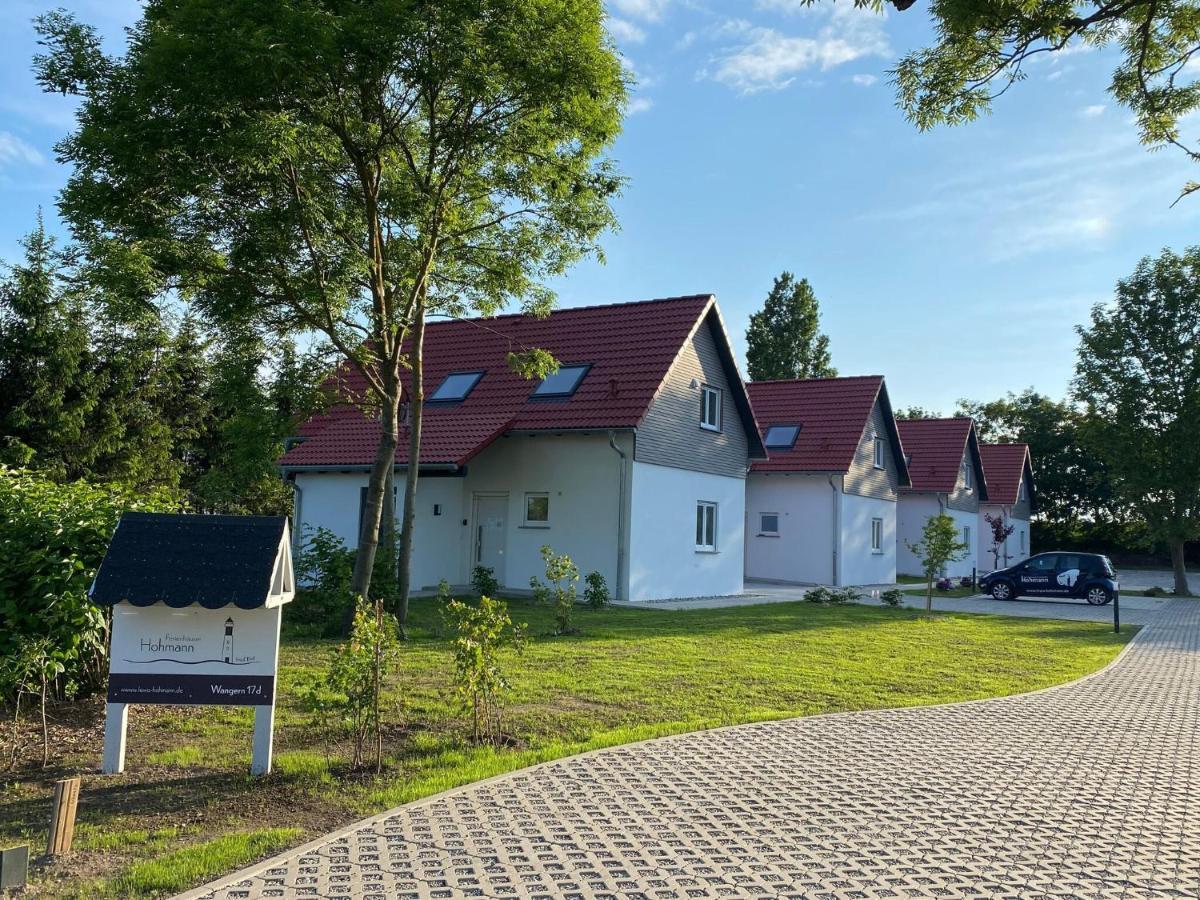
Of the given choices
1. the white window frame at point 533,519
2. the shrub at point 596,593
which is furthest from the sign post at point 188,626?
the white window frame at point 533,519

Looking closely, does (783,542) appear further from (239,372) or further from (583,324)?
(239,372)

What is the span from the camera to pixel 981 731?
899 centimetres

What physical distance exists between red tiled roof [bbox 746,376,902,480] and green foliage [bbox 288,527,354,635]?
16.3m

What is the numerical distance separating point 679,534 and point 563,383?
449cm

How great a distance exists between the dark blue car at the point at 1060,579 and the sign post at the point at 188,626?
85.4 ft

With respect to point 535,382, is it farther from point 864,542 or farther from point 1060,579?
point 1060,579

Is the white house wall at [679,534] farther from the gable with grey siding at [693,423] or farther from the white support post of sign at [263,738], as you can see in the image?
the white support post of sign at [263,738]

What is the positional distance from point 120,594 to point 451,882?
10.7 feet

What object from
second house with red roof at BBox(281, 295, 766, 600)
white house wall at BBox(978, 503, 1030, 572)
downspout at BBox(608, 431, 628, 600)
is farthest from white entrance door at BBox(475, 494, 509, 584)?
white house wall at BBox(978, 503, 1030, 572)

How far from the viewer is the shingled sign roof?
658 centimetres

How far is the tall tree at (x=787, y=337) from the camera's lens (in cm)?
6019

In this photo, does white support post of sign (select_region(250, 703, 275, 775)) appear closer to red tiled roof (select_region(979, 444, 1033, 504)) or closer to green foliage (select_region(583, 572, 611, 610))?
green foliage (select_region(583, 572, 611, 610))

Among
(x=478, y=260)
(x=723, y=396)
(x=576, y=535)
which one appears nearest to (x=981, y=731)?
(x=478, y=260)

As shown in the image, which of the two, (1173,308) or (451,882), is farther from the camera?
(1173,308)
